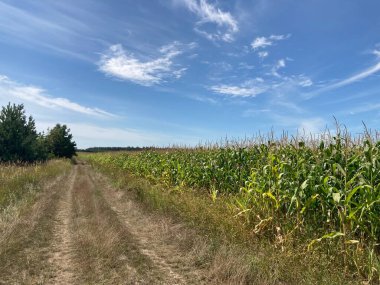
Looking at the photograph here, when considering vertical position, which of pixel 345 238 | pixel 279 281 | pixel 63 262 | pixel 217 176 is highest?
pixel 217 176

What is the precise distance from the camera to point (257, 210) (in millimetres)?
8336

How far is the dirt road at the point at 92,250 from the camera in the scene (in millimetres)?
6008

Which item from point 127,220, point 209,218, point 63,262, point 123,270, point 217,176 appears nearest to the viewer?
point 123,270

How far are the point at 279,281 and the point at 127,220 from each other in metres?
6.41

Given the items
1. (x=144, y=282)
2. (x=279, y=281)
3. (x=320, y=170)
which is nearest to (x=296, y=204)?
(x=320, y=170)

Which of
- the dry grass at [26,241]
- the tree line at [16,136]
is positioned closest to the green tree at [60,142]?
the tree line at [16,136]

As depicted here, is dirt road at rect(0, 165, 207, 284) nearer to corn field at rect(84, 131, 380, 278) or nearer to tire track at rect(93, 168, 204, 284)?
tire track at rect(93, 168, 204, 284)

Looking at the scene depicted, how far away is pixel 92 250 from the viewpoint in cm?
716

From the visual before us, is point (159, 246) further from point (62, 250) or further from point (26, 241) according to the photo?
point (26, 241)

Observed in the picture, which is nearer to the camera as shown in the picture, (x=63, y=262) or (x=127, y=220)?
(x=63, y=262)

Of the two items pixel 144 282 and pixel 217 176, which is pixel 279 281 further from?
pixel 217 176

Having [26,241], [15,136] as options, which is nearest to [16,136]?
[15,136]

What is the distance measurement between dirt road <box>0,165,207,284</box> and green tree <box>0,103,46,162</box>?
2450 centimetres

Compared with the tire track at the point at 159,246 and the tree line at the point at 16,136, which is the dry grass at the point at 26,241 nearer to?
the tire track at the point at 159,246
